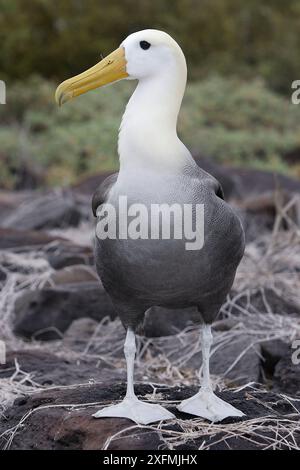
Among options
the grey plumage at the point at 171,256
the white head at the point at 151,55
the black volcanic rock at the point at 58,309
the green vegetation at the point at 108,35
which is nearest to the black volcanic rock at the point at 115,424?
the grey plumage at the point at 171,256

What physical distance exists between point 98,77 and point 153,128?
306mm

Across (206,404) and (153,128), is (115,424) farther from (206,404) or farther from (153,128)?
(153,128)

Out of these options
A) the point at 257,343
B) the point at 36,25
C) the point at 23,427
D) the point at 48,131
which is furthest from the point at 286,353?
the point at 36,25

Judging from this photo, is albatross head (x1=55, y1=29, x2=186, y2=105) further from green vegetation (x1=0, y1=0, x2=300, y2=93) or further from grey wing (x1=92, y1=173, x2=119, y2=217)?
green vegetation (x1=0, y1=0, x2=300, y2=93)

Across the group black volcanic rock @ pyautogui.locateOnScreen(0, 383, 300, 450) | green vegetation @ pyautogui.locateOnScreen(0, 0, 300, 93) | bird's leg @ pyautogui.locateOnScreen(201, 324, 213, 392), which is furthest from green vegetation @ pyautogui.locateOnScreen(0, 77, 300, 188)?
bird's leg @ pyautogui.locateOnScreen(201, 324, 213, 392)

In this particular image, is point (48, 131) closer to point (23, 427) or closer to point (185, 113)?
point (185, 113)

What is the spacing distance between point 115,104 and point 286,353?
35.7 ft

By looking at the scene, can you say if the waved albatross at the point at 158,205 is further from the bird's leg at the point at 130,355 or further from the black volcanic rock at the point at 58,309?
the black volcanic rock at the point at 58,309

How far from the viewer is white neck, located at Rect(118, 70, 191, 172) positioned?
2.96m

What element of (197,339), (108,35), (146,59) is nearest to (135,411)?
(146,59)

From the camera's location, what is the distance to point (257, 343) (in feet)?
14.7

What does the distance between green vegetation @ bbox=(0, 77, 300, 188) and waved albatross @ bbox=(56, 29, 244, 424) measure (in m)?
7.12

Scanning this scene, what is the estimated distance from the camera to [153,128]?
3.01 m
